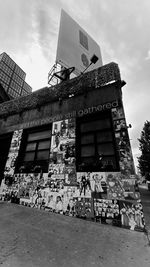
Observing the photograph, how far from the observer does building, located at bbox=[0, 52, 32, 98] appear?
50.1m

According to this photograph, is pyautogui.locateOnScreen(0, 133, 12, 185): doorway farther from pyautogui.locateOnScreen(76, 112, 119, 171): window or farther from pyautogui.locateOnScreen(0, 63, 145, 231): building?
pyautogui.locateOnScreen(76, 112, 119, 171): window

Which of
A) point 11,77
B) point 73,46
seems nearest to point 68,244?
point 73,46

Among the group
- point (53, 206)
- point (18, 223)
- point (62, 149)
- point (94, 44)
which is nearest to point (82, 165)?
point (62, 149)

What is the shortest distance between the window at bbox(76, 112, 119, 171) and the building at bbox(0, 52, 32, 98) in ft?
178

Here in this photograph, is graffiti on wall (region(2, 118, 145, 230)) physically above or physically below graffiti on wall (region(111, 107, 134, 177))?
below

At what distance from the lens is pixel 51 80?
8.62m

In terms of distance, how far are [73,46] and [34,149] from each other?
903 centimetres

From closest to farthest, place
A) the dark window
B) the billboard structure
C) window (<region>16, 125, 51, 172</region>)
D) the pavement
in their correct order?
the pavement
window (<region>16, 125, 51, 172</region>)
the billboard structure
the dark window

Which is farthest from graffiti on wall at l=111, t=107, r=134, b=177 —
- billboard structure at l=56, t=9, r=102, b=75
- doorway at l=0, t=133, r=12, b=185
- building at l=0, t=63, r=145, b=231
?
billboard structure at l=56, t=9, r=102, b=75

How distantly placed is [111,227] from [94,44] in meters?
15.1

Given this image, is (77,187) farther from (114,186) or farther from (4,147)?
(4,147)

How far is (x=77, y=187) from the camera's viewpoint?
3.73 metres

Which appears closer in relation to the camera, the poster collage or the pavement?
the pavement

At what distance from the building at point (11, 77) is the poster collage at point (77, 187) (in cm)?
5369
